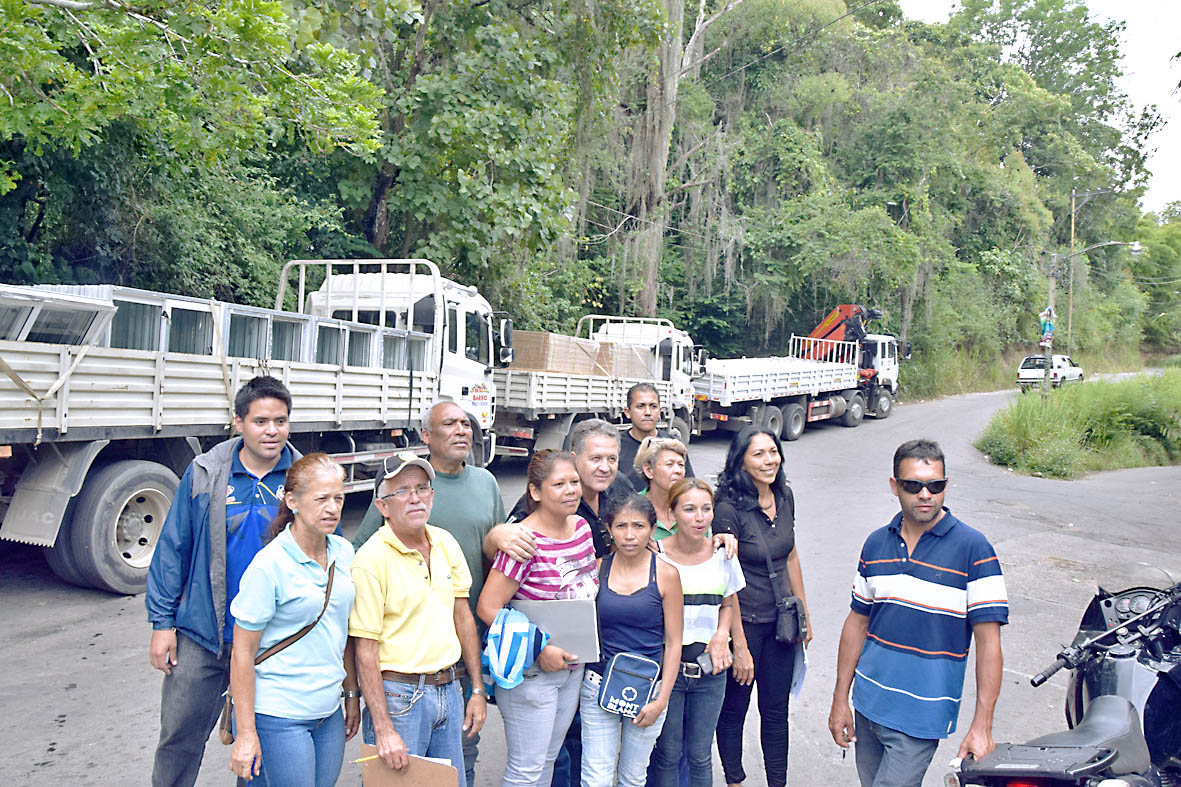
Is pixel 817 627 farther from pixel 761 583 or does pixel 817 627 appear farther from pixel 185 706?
pixel 185 706

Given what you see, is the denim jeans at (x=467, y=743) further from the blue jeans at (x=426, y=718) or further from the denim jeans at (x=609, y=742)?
the denim jeans at (x=609, y=742)

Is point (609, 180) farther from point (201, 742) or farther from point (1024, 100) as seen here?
point (1024, 100)

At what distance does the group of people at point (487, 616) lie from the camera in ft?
8.46

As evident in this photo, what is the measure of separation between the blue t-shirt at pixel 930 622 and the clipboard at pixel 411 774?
147 cm

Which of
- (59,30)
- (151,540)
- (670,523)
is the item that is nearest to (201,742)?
(670,523)

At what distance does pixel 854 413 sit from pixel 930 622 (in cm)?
2128

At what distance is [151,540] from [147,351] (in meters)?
1.49

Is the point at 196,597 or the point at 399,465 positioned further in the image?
the point at 196,597

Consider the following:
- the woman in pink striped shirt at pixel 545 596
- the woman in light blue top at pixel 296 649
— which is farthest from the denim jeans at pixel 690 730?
the woman in light blue top at pixel 296 649

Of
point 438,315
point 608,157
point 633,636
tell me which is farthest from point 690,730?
point 608,157

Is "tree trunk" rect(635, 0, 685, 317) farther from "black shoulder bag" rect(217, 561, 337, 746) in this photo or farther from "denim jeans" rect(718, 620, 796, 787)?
"black shoulder bag" rect(217, 561, 337, 746)

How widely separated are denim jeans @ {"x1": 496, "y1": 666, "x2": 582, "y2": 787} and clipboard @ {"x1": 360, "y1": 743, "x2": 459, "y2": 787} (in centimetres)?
44

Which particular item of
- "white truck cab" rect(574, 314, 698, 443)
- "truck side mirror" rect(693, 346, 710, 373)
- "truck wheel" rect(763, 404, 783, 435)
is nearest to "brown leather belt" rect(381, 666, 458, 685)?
"white truck cab" rect(574, 314, 698, 443)

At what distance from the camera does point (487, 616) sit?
9.73ft
